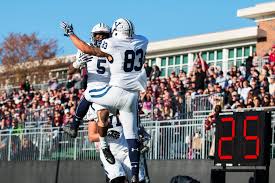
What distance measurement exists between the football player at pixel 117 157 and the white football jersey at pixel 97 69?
0.70 m

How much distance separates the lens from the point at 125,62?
12.8m

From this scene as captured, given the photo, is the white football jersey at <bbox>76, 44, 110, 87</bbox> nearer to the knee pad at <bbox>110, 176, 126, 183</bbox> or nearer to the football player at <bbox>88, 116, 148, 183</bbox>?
the football player at <bbox>88, 116, 148, 183</bbox>

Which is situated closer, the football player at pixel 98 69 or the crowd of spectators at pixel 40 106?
→ the football player at pixel 98 69

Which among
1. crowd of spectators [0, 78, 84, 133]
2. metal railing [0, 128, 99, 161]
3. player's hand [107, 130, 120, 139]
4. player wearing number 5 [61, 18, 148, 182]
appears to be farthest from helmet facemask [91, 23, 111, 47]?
crowd of spectators [0, 78, 84, 133]

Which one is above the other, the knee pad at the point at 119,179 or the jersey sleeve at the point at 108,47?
the jersey sleeve at the point at 108,47

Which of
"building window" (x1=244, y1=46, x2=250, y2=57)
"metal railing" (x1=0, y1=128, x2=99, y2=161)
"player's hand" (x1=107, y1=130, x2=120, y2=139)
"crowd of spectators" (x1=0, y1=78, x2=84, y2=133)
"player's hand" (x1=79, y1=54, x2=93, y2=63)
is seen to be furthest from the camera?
"building window" (x1=244, y1=46, x2=250, y2=57)

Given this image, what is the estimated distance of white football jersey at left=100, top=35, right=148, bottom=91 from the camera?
12703 mm

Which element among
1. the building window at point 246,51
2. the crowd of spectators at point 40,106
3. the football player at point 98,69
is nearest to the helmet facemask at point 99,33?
the football player at point 98,69

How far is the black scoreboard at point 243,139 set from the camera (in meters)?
13.8

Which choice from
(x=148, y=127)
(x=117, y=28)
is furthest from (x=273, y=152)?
(x=117, y=28)

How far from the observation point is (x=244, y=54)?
4422 cm

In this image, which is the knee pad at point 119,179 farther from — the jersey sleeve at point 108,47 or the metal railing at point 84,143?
the metal railing at point 84,143

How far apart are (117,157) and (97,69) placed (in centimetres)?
150

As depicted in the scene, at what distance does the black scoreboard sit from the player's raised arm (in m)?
2.74
